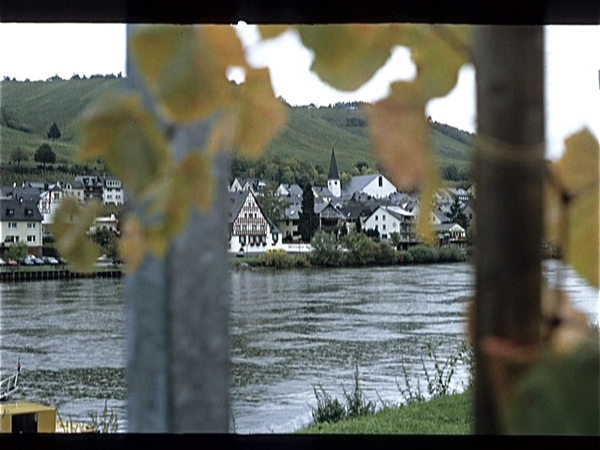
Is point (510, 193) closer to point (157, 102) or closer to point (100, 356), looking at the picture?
point (157, 102)

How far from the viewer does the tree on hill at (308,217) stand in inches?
16.7

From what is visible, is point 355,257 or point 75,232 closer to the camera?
point 75,232

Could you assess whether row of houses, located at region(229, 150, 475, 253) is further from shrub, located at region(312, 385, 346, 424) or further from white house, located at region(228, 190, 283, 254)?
shrub, located at region(312, 385, 346, 424)

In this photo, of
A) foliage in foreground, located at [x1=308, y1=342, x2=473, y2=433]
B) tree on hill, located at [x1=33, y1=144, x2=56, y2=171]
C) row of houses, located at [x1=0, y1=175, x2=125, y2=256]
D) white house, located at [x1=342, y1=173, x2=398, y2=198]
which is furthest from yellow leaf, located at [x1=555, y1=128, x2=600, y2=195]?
foliage in foreground, located at [x1=308, y1=342, x2=473, y2=433]

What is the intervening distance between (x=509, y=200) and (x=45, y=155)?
33 centimetres

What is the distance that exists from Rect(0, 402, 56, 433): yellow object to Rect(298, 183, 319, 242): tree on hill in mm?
282

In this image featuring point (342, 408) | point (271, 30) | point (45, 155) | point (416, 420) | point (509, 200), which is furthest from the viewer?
point (342, 408)

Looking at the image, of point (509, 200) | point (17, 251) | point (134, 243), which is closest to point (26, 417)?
point (17, 251)

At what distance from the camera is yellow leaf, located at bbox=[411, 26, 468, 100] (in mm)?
291

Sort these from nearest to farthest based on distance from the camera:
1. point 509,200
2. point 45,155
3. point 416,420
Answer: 1. point 509,200
2. point 45,155
3. point 416,420

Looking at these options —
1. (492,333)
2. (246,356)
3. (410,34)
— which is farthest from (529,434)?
(246,356)

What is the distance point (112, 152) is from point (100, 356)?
0.32m

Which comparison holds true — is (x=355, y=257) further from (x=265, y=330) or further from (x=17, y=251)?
(x=17, y=251)

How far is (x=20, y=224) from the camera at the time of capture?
0.45m
